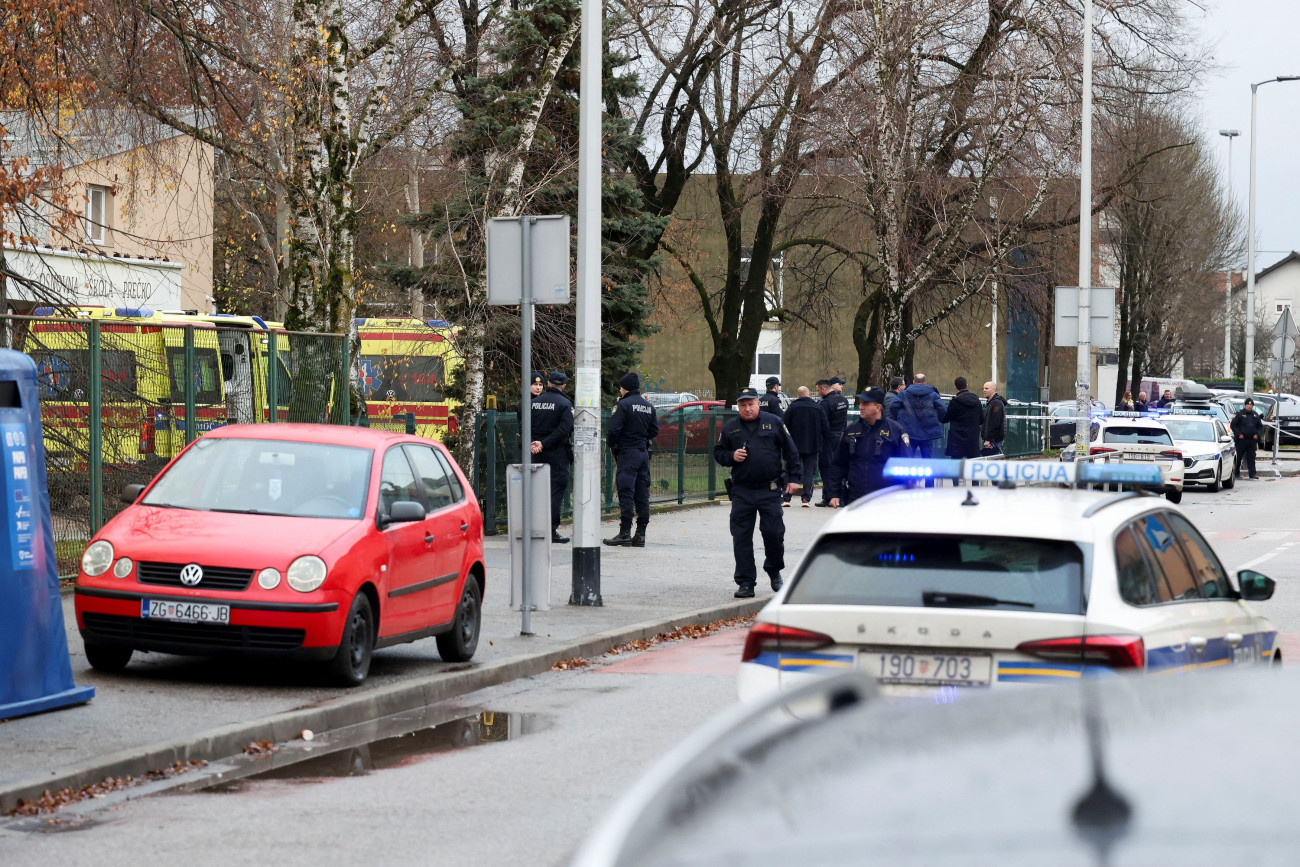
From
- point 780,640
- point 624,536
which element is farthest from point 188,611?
point 624,536

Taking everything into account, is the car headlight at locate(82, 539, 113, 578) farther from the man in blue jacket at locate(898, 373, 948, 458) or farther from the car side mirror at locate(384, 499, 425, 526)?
the man in blue jacket at locate(898, 373, 948, 458)

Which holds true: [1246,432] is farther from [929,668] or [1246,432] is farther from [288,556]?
[929,668]

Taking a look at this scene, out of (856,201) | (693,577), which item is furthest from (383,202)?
(693,577)

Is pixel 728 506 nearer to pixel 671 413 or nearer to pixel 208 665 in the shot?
pixel 671 413

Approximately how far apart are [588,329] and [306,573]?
4935 mm

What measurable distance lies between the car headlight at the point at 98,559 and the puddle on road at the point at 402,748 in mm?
2214

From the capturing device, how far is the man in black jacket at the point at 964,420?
2706 centimetres

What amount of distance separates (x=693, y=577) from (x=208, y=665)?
22.5 feet

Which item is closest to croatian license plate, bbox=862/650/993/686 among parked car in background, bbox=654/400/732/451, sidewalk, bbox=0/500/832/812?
sidewalk, bbox=0/500/832/812

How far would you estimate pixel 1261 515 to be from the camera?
1113 inches

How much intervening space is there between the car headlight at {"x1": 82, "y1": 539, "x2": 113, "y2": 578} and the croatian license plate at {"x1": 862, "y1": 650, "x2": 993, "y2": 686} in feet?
18.4

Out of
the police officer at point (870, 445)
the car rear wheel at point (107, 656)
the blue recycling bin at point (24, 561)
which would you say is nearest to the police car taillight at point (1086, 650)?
the blue recycling bin at point (24, 561)

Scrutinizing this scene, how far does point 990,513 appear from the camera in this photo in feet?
21.1

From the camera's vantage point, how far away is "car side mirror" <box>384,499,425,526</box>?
10445 millimetres
